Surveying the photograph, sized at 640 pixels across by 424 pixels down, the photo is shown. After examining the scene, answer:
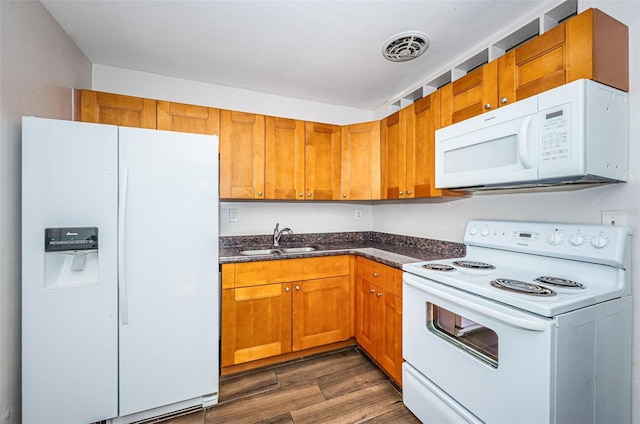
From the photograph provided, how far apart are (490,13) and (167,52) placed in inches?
84.8

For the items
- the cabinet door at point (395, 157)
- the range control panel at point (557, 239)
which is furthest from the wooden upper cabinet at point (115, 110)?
the range control panel at point (557, 239)

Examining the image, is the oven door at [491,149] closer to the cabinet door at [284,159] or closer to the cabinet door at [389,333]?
the cabinet door at [389,333]

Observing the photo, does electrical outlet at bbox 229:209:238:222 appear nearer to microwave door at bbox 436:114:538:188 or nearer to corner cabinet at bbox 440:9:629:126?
microwave door at bbox 436:114:538:188

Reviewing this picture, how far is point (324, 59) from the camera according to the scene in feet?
6.64

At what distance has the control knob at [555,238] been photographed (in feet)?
4.33

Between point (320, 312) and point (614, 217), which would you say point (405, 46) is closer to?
point (614, 217)

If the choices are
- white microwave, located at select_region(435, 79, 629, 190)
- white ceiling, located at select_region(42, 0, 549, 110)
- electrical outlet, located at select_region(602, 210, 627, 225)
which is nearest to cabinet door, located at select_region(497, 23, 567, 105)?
white microwave, located at select_region(435, 79, 629, 190)

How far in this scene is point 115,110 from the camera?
196 cm

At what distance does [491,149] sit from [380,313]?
1.30m

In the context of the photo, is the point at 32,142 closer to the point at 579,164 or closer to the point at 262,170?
the point at 262,170

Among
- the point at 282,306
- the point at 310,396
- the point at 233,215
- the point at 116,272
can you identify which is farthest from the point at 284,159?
the point at 310,396

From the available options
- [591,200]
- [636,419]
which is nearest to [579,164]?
[591,200]

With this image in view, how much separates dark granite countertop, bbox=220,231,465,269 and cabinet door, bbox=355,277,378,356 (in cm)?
26

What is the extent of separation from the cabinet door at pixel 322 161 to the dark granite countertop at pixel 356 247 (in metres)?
0.52
